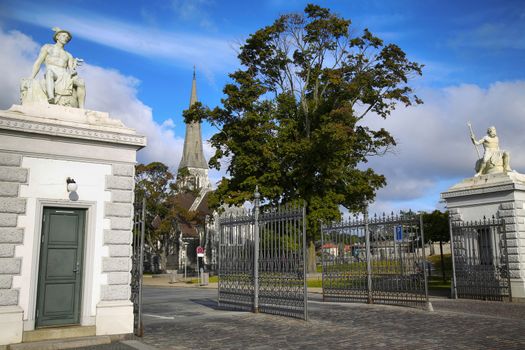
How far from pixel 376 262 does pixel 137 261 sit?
8.14 meters

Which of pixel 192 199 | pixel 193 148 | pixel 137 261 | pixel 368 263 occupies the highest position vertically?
pixel 193 148

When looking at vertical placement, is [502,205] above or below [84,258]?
above

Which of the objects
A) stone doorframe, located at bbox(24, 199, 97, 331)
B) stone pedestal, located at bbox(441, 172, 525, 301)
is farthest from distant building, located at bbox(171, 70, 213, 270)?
stone doorframe, located at bbox(24, 199, 97, 331)

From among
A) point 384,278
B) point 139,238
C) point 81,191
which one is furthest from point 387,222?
point 81,191

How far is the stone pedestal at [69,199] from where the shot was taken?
9.17 m

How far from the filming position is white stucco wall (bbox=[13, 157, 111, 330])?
926 cm

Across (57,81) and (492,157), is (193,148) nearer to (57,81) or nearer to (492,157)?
(492,157)

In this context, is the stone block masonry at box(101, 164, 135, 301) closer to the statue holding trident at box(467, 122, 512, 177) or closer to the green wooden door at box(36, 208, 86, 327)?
the green wooden door at box(36, 208, 86, 327)

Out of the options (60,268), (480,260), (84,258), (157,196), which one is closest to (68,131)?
(84,258)

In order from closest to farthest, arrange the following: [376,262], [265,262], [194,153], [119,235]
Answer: [119,235], [265,262], [376,262], [194,153]

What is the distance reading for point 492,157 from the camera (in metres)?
18.2

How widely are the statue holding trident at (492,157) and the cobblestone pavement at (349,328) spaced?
17.5ft

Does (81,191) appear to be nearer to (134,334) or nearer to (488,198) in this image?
(134,334)

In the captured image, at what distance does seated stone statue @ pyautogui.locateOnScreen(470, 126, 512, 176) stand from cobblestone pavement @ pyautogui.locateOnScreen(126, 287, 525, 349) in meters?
5.32
